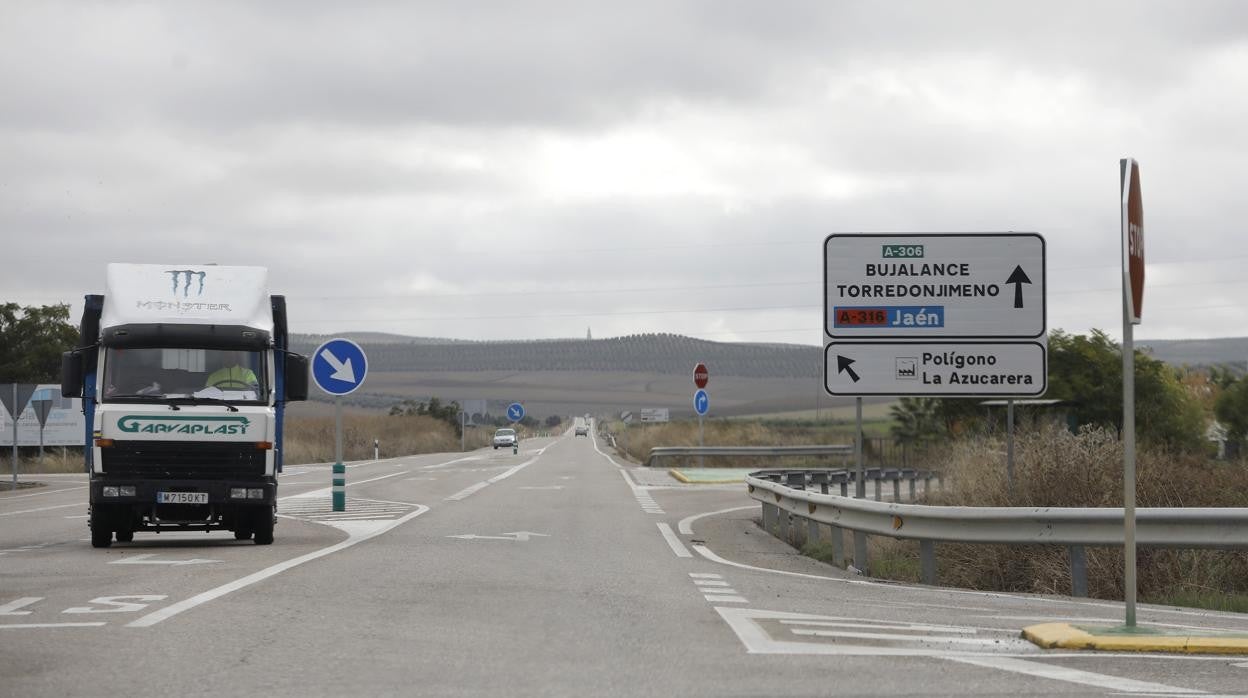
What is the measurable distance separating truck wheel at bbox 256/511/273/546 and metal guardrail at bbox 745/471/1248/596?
21.8 ft

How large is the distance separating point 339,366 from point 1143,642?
57.5ft

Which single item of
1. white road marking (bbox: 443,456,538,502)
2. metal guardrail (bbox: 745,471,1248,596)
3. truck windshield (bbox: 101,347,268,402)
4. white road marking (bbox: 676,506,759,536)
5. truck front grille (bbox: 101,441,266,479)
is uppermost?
truck windshield (bbox: 101,347,268,402)

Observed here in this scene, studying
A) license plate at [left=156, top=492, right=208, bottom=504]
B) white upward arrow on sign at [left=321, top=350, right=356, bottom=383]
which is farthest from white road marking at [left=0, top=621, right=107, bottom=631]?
white upward arrow on sign at [left=321, top=350, right=356, bottom=383]

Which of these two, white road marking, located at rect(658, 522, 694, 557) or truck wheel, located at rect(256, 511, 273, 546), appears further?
truck wheel, located at rect(256, 511, 273, 546)

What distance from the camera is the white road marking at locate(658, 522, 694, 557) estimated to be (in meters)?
18.0

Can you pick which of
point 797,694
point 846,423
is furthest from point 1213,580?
point 846,423

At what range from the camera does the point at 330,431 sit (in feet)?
250

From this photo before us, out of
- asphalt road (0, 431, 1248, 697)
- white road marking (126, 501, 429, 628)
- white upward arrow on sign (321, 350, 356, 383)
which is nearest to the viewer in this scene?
asphalt road (0, 431, 1248, 697)

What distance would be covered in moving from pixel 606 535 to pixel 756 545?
6.69 ft

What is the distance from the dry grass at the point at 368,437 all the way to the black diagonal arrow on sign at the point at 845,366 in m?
46.2

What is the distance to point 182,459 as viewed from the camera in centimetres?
1792

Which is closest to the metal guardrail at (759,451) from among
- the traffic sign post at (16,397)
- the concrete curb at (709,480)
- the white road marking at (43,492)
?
the concrete curb at (709,480)

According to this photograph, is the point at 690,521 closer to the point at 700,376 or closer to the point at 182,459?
the point at 182,459

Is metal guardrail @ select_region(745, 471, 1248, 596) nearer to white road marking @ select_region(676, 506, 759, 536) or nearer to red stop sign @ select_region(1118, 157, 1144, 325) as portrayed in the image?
red stop sign @ select_region(1118, 157, 1144, 325)
